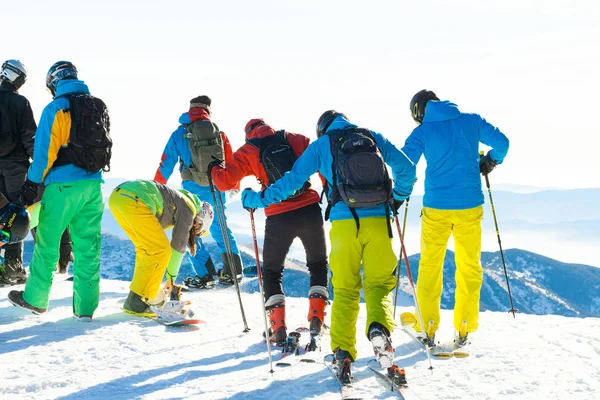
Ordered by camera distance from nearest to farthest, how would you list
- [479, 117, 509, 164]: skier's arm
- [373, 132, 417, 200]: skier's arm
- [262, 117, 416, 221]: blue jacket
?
1. [262, 117, 416, 221]: blue jacket
2. [373, 132, 417, 200]: skier's arm
3. [479, 117, 509, 164]: skier's arm

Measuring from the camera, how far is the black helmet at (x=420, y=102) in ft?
20.8

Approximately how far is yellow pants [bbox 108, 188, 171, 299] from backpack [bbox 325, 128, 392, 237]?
277 cm

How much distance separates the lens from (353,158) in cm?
475

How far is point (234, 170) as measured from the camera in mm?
6086

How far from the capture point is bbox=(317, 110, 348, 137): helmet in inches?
215

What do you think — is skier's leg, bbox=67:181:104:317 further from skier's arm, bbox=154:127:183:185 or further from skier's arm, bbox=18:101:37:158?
skier's arm, bbox=154:127:183:185

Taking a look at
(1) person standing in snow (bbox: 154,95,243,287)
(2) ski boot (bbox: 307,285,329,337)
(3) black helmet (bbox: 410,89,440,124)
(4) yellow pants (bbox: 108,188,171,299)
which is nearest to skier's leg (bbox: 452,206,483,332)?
(3) black helmet (bbox: 410,89,440,124)

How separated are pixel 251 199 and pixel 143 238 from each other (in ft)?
5.94

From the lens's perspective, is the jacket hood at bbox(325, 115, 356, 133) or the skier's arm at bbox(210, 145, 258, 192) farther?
the skier's arm at bbox(210, 145, 258, 192)

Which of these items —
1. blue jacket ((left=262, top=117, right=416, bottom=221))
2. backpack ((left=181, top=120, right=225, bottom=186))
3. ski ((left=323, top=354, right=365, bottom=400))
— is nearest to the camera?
ski ((left=323, top=354, right=365, bottom=400))

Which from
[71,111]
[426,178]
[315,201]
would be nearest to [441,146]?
[426,178]

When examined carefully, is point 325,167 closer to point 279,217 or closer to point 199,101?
point 279,217

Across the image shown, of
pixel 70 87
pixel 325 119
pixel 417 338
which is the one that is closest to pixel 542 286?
pixel 417 338

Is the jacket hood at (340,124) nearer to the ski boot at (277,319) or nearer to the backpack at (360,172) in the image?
the backpack at (360,172)
